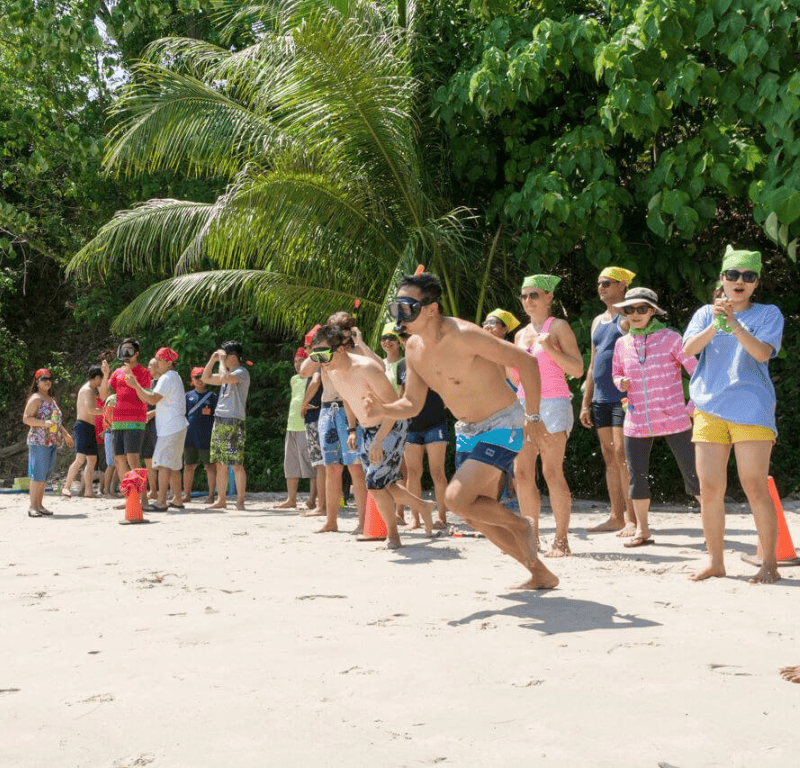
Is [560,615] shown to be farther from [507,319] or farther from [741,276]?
[507,319]

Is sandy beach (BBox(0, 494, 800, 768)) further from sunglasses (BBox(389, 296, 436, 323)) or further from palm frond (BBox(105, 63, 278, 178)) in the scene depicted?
palm frond (BBox(105, 63, 278, 178))

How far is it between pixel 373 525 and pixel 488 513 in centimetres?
314

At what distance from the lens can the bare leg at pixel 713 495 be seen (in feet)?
18.9

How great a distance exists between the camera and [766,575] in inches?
224

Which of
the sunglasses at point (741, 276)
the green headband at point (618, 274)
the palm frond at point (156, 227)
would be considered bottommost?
the sunglasses at point (741, 276)

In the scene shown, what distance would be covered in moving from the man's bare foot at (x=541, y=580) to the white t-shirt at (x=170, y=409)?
6.68 metres

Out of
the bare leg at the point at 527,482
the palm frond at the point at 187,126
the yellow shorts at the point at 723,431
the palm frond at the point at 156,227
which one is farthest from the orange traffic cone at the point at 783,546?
the palm frond at the point at 156,227

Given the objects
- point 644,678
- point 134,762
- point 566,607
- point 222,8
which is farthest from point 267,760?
point 222,8

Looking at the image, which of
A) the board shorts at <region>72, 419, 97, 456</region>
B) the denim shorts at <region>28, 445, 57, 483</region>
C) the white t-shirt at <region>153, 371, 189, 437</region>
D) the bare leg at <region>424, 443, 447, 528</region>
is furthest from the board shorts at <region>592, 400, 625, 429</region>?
the board shorts at <region>72, 419, 97, 456</region>

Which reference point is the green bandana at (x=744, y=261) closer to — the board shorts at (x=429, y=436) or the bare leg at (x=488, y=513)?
the bare leg at (x=488, y=513)

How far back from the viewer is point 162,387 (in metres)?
11.6

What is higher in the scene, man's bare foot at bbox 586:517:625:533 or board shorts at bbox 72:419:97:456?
board shorts at bbox 72:419:97:456

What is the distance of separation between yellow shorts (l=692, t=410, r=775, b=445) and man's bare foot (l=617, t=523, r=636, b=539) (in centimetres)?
225

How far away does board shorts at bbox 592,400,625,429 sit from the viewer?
7969 mm
